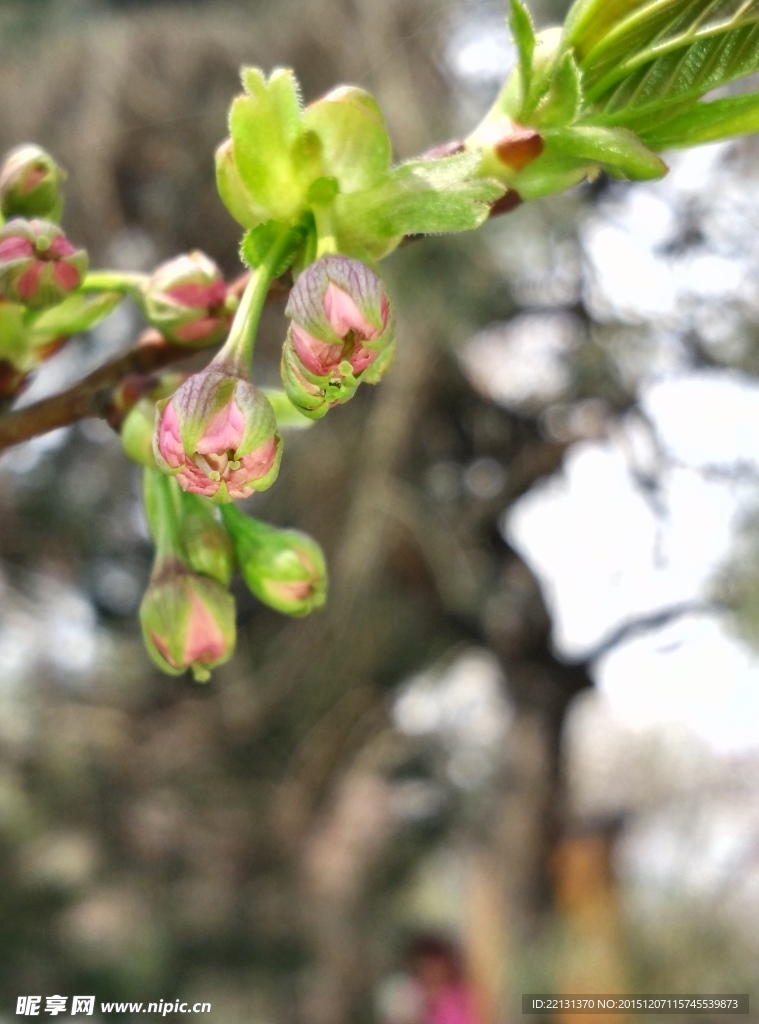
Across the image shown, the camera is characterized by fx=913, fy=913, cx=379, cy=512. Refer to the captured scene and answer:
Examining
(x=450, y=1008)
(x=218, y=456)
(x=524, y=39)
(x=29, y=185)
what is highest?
(x=29, y=185)

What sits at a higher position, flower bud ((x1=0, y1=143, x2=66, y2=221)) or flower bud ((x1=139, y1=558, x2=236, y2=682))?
flower bud ((x1=0, y1=143, x2=66, y2=221))

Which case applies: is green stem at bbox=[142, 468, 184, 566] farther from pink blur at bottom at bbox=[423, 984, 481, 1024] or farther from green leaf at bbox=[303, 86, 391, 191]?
pink blur at bottom at bbox=[423, 984, 481, 1024]

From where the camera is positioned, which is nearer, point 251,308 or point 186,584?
point 251,308

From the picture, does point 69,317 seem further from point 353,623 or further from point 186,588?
point 353,623

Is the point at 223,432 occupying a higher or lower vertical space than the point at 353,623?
lower

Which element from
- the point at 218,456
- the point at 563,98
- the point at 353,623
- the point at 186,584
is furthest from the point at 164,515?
the point at 353,623

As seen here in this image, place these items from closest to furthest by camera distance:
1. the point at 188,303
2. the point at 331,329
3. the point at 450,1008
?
the point at 331,329
the point at 188,303
the point at 450,1008

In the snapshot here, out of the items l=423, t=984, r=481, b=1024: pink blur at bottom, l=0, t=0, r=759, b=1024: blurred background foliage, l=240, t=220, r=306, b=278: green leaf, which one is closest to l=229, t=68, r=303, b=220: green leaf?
l=240, t=220, r=306, b=278: green leaf

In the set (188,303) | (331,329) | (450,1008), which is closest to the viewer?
(331,329)
